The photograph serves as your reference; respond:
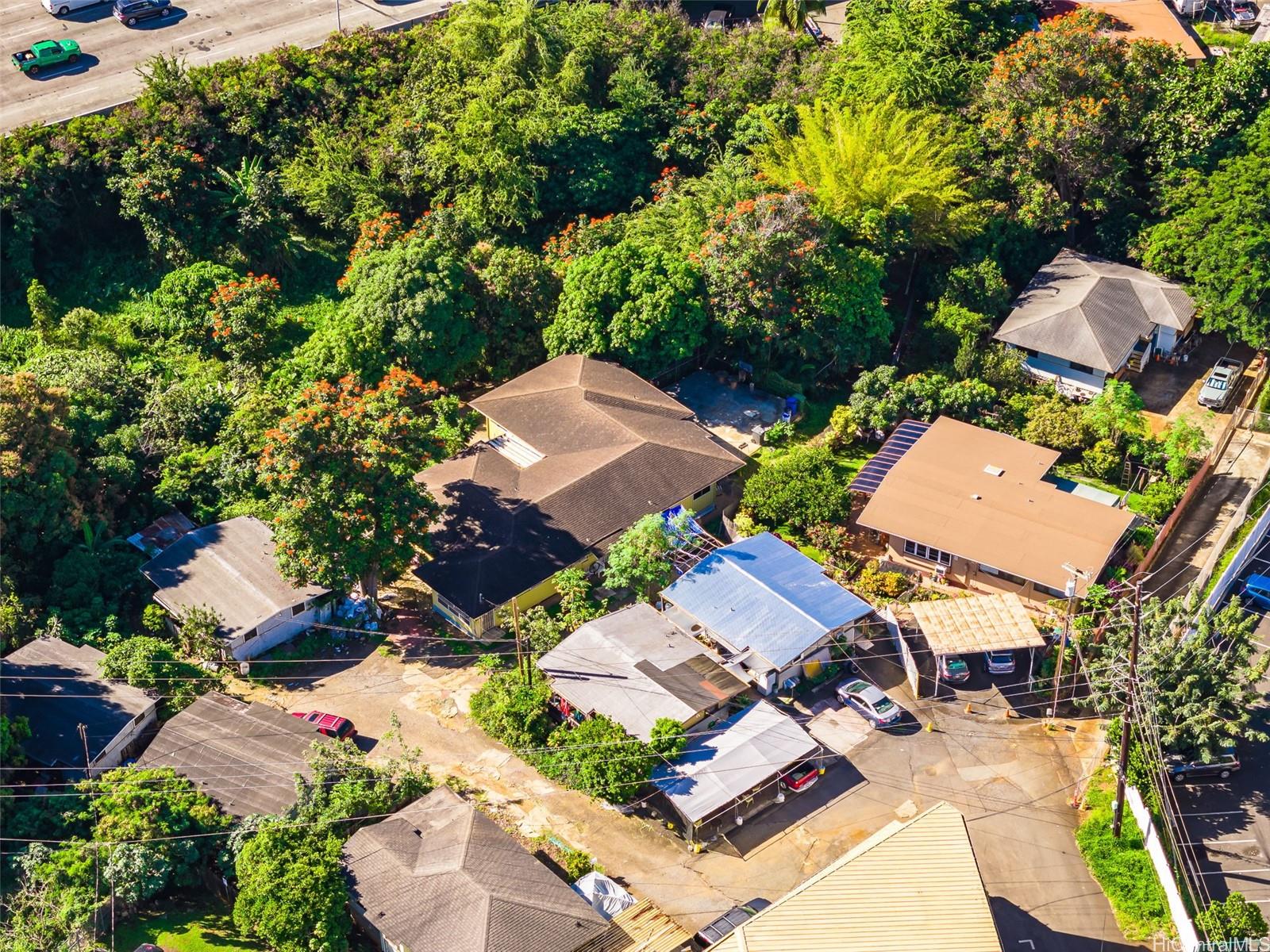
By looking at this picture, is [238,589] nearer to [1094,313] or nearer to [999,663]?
[999,663]

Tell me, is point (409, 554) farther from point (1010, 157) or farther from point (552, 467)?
point (1010, 157)

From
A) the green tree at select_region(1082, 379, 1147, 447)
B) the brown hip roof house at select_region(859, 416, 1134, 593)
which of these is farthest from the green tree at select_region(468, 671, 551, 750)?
the green tree at select_region(1082, 379, 1147, 447)

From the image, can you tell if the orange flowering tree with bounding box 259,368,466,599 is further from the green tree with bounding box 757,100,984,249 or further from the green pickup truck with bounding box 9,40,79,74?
the green pickup truck with bounding box 9,40,79,74

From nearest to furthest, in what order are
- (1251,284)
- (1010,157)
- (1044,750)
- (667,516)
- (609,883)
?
(609,883) < (1044,750) < (667,516) < (1251,284) < (1010,157)

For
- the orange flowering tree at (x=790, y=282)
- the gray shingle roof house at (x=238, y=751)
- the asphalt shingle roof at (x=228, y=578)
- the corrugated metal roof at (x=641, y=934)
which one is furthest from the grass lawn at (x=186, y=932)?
the orange flowering tree at (x=790, y=282)

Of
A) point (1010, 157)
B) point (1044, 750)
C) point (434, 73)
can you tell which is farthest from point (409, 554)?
point (1010, 157)

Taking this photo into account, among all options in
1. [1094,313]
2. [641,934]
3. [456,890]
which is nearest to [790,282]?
[1094,313]
